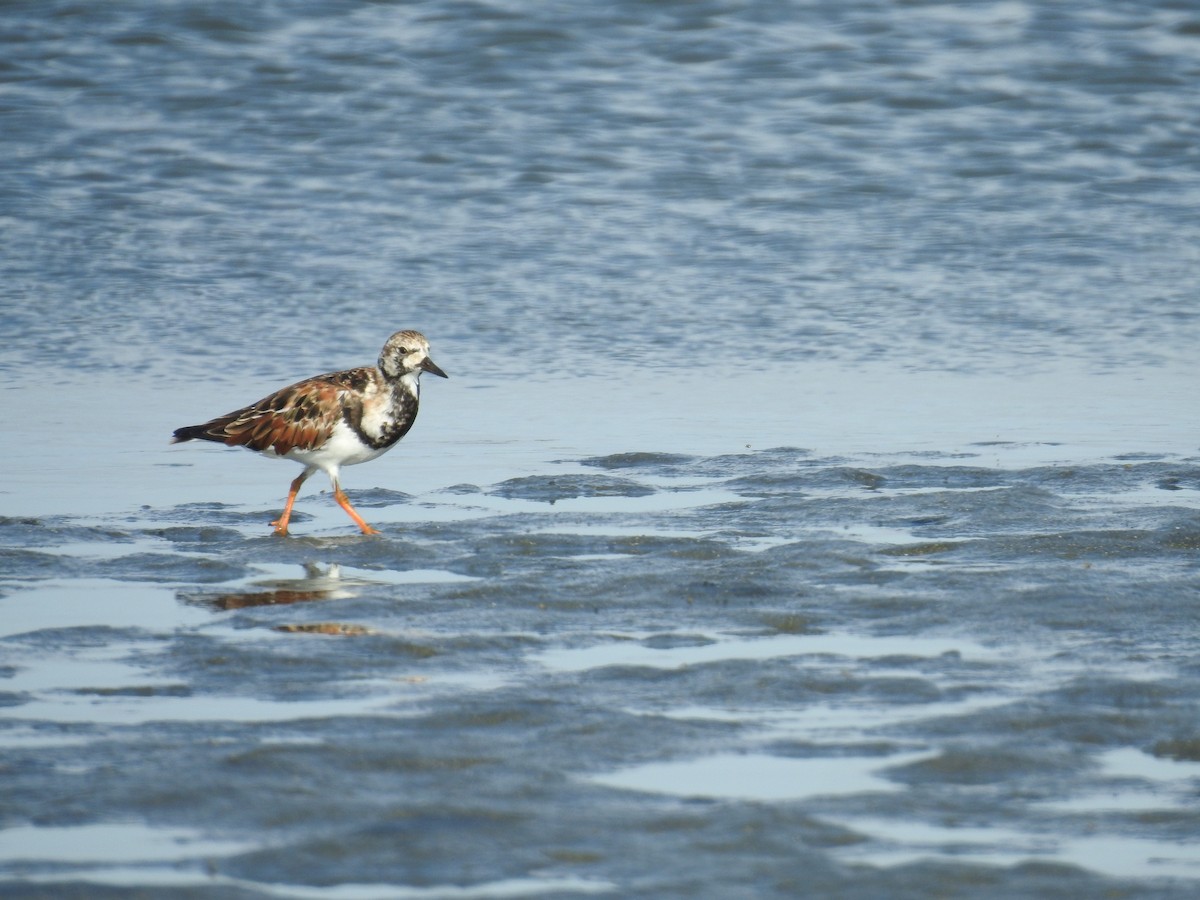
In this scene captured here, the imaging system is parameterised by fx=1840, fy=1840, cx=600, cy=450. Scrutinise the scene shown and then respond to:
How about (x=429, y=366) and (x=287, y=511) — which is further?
(x=429, y=366)

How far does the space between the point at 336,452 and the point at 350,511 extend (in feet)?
1.57

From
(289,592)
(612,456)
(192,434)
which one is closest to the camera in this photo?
(289,592)

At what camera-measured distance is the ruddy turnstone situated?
10.1m

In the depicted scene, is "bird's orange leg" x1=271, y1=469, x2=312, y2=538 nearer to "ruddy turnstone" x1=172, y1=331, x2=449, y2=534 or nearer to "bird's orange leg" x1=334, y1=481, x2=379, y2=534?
"ruddy turnstone" x1=172, y1=331, x2=449, y2=534

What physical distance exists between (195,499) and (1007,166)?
12.7 meters

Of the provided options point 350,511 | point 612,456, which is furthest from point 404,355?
point 612,456

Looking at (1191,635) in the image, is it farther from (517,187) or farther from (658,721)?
(517,187)

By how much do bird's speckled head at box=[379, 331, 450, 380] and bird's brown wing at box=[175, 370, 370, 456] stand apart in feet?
0.45

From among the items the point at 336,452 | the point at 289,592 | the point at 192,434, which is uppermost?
the point at 192,434

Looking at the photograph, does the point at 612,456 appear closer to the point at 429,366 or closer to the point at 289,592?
the point at 429,366

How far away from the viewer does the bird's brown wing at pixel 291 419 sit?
10062 millimetres

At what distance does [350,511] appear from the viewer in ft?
31.9

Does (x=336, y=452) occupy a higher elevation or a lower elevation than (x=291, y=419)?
lower

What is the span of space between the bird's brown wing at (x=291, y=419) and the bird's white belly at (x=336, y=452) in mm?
30
